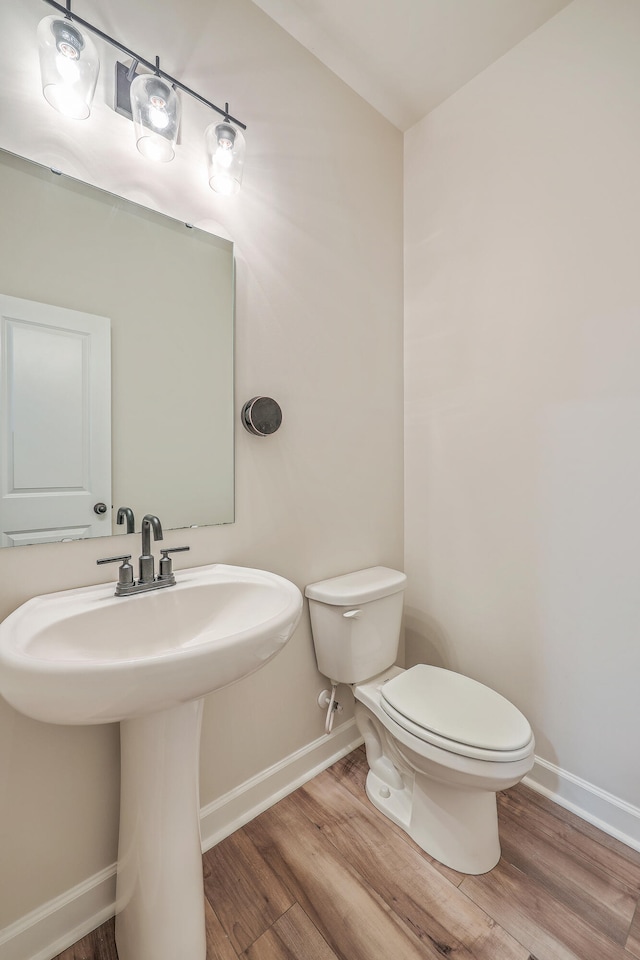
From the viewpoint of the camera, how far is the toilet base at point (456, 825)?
3.88ft

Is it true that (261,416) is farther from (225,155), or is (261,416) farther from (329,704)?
(329,704)

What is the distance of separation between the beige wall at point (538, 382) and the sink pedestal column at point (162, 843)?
46.9 inches

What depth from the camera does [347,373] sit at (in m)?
1.65

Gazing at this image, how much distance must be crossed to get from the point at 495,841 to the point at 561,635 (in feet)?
2.14

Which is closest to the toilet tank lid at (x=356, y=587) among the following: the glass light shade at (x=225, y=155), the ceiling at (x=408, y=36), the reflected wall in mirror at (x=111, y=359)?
the reflected wall in mirror at (x=111, y=359)

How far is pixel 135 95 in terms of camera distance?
1.05m

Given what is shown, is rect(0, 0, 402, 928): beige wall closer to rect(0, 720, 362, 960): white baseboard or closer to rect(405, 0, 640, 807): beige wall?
rect(0, 720, 362, 960): white baseboard

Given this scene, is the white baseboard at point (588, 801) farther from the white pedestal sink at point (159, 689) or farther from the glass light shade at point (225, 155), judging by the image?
the glass light shade at point (225, 155)

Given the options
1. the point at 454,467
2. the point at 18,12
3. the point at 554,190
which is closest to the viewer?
the point at 18,12

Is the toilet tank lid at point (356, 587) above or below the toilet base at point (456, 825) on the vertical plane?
above

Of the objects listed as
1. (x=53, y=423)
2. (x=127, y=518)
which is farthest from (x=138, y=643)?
(x=53, y=423)

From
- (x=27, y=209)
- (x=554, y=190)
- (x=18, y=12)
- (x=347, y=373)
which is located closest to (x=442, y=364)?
(x=347, y=373)

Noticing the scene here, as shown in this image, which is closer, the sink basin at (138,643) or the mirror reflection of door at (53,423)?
the sink basin at (138,643)

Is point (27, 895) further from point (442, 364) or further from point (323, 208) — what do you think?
point (323, 208)
